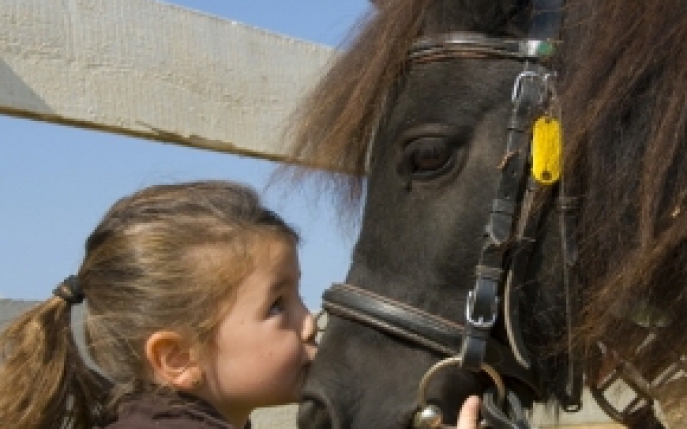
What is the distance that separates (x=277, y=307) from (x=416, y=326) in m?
0.18

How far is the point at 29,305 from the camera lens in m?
1.85

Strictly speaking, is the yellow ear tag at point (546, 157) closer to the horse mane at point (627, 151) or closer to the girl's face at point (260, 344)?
the horse mane at point (627, 151)

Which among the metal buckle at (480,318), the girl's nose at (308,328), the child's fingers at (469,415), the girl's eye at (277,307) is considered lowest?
the child's fingers at (469,415)

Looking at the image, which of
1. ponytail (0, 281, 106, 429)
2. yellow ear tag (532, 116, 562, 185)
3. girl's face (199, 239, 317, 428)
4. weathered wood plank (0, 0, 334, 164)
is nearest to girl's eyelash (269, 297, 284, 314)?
girl's face (199, 239, 317, 428)

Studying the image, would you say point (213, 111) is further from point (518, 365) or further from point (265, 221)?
point (518, 365)

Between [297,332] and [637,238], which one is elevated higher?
[637,238]

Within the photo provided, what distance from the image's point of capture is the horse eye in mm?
1567

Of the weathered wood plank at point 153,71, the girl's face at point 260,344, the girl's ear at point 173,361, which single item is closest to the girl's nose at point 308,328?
the girl's face at point 260,344

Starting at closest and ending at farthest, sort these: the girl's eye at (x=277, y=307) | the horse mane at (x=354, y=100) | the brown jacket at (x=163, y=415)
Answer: the brown jacket at (x=163, y=415)
the girl's eye at (x=277, y=307)
the horse mane at (x=354, y=100)

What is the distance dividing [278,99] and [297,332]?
2.70 ft

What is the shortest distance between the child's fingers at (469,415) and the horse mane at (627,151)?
7.9 inches

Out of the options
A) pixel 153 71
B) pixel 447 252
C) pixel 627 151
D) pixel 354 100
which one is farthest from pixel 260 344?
pixel 153 71

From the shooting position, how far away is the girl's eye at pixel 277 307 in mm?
1485

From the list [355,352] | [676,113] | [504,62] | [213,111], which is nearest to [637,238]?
[676,113]
